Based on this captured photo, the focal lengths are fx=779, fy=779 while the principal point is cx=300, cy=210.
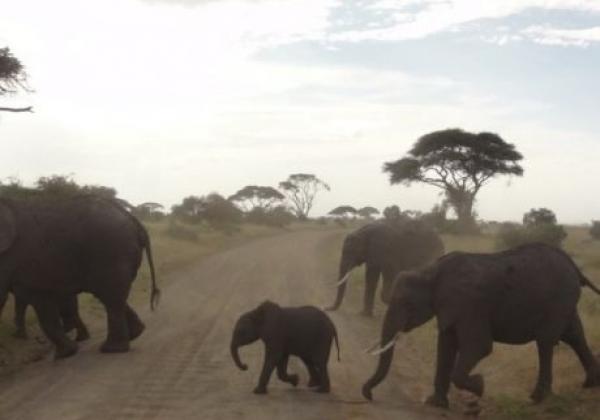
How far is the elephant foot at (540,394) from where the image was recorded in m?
9.69

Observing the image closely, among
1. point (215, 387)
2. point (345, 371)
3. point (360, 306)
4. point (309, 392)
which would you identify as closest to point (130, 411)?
point (215, 387)

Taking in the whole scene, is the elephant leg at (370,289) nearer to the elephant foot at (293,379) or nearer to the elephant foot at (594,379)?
the elephant foot at (293,379)

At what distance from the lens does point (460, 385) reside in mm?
9195

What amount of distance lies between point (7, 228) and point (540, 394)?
8443 millimetres

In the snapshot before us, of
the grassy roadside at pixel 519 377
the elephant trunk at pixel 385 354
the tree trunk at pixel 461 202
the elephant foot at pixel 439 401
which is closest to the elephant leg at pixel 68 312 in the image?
the grassy roadside at pixel 519 377

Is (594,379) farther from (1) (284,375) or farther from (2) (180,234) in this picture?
(2) (180,234)

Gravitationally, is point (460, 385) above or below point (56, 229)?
below

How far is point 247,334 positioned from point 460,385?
2838mm

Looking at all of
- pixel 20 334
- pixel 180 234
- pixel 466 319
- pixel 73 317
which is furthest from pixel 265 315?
pixel 180 234

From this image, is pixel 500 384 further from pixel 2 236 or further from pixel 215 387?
pixel 2 236

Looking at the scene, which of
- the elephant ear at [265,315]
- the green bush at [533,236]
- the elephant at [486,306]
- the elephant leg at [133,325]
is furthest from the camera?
the green bush at [533,236]

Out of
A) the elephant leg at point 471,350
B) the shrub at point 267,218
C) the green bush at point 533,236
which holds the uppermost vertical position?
the green bush at point 533,236

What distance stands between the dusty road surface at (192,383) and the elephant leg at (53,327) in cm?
25

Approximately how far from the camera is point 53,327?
1244 cm
